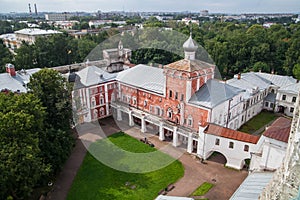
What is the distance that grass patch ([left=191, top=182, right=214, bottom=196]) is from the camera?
20.0 meters

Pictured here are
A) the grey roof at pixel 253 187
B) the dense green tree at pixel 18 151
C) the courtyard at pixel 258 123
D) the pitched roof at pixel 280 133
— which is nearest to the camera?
the grey roof at pixel 253 187

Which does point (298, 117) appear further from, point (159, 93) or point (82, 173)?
point (159, 93)

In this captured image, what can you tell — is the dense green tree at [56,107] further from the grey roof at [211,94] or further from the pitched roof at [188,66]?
the grey roof at [211,94]

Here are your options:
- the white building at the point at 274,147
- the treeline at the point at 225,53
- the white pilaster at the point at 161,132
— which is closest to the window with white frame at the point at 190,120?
the white pilaster at the point at 161,132

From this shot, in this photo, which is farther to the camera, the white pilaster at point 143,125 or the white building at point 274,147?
the white pilaster at point 143,125

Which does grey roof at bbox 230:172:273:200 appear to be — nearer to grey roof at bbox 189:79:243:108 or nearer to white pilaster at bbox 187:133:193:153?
white pilaster at bbox 187:133:193:153

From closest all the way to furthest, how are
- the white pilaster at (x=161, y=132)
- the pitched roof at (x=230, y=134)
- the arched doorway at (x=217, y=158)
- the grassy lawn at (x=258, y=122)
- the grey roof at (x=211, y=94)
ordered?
the pitched roof at (x=230, y=134) → the arched doorway at (x=217, y=158) → the grey roof at (x=211, y=94) → the white pilaster at (x=161, y=132) → the grassy lawn at (x=258, y=122)

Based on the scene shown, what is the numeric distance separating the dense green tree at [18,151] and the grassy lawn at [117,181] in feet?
13.4

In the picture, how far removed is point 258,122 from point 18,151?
27.3 meters

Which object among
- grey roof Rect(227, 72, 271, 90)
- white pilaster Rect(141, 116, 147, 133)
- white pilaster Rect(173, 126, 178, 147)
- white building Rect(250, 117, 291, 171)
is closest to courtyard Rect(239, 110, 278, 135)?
grey roof Rect(227, 72, 271, 90)

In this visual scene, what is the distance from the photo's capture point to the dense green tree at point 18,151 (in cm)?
1571

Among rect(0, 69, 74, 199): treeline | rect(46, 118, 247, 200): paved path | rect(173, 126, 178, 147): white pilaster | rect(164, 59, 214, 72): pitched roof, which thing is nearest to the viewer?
rect(0, 69, 74, 199): treeline

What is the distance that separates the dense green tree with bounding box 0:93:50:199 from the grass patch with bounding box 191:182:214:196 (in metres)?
11.2

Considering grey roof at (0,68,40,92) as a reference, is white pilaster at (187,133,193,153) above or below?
below
